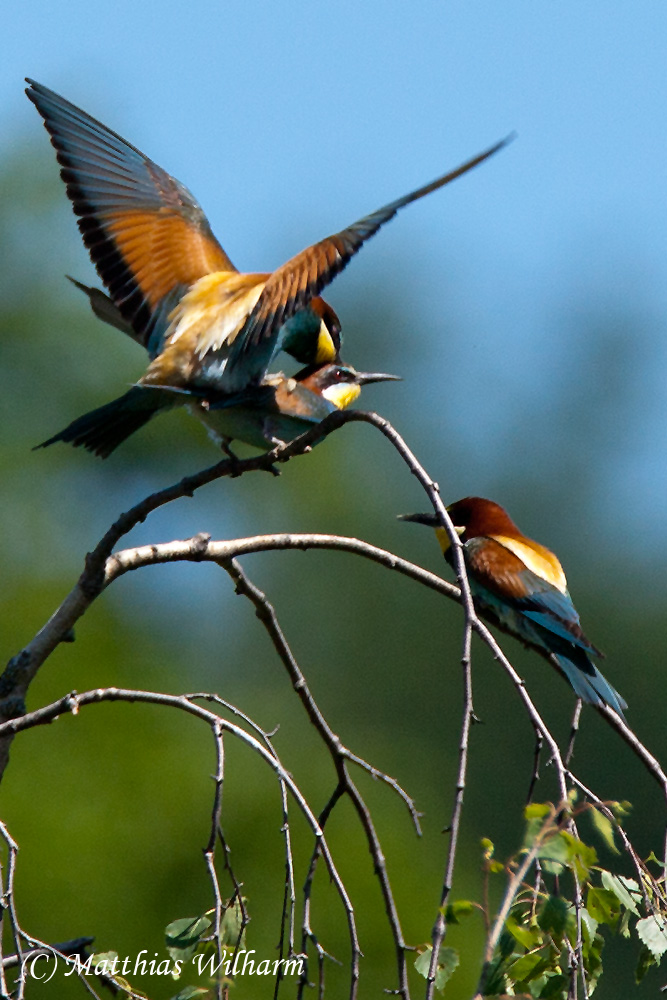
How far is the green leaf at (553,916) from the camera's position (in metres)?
1.58

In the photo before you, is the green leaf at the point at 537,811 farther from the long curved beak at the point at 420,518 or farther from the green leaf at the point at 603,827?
the long curved beak at the point at 420,518

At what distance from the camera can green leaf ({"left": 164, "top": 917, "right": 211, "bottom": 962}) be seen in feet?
5.81

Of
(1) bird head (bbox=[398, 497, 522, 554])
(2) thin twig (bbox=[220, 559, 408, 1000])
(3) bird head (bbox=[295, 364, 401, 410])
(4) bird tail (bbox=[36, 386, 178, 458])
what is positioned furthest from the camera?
(1) bird head (bbox=[398, 497, 522, 554])

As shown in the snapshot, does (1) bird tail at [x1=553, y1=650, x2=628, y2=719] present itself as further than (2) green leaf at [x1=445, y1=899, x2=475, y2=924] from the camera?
Yes

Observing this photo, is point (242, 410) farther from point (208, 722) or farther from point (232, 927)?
point (232, 927)

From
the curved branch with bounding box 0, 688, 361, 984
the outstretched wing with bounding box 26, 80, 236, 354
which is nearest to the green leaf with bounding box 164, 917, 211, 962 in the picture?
the curved branch with bounding box 0, 688, 361, 984

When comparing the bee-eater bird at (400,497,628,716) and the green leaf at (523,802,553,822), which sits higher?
the green leaf at (523,802,553,822)

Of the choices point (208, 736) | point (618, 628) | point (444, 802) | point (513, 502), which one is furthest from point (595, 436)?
point (208, 736)

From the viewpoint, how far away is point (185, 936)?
1.79m

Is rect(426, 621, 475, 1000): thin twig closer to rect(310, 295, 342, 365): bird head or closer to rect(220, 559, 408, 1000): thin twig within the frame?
rect(220, 559, 408, 1000): thin twig

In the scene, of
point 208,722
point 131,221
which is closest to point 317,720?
point 208,722

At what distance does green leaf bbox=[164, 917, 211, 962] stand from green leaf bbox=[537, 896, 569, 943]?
0.45 meters

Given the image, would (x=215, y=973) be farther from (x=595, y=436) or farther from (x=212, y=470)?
(x=595, y=436)

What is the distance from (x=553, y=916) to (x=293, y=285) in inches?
48.4
